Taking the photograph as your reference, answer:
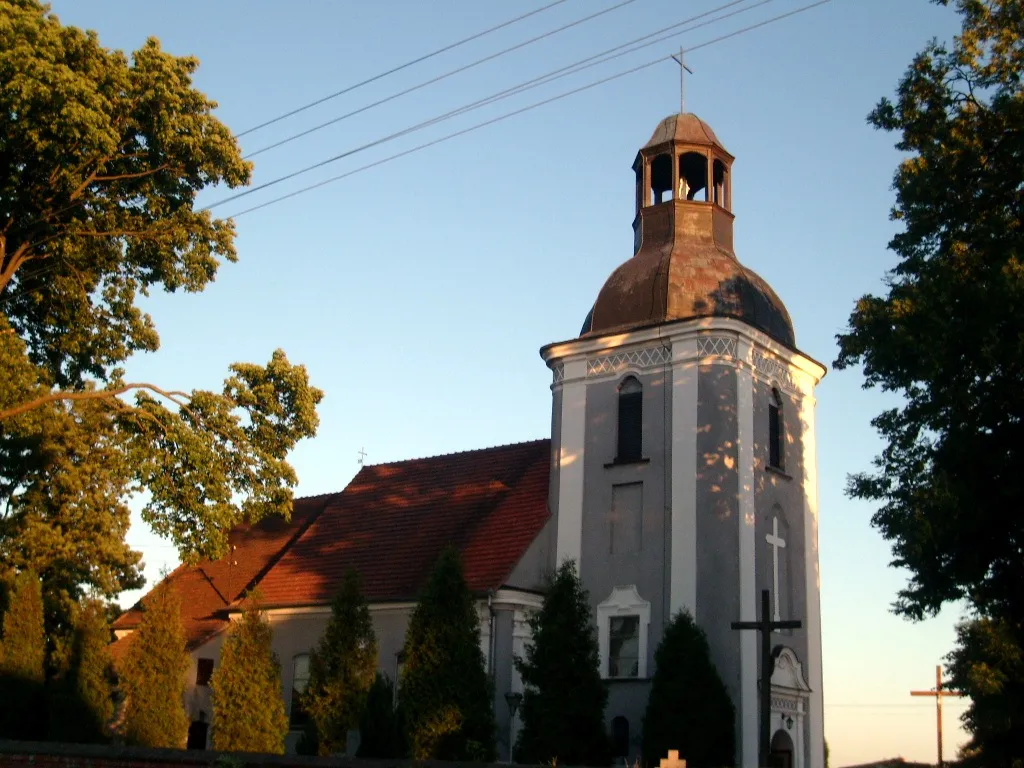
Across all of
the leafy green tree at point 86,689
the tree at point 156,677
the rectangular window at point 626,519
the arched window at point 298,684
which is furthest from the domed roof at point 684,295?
the leafy green tree at point 86,689

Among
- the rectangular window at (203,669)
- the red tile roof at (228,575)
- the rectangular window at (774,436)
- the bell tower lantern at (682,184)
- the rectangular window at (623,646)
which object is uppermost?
the bell tower lantern at (682,184)

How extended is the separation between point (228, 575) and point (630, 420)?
1352cm

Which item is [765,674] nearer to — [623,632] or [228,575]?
[623,632]

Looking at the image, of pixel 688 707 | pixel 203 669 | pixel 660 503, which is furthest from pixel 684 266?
pixel 203 669

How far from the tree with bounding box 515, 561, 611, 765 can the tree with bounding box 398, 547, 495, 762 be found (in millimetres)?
995

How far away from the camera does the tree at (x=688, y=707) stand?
22812 mm

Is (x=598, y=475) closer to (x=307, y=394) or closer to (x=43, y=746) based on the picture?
(x=307, y=394)

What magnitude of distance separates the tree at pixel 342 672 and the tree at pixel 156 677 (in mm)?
3359

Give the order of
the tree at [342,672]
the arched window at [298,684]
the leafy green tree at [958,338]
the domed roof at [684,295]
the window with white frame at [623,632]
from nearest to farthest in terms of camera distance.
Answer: the leafy green tree at [958,338] < the tree at [342,672] < the window with white frame at [623,632] < the domed roof at [684,295] < the arched window at [298,684]

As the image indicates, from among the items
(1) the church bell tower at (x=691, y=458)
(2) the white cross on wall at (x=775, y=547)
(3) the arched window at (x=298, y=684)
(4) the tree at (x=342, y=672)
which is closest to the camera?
(4) the tree at (x=342, y=672)

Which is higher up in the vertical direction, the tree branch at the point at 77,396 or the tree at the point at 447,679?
the tree branch at the point at 77,396

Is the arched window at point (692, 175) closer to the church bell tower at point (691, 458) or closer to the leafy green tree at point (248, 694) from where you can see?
the church bell tower at point (691, 458)

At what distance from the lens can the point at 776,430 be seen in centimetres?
2720

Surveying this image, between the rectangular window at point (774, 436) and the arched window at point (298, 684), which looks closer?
the rectangular window at point (774, 436)
